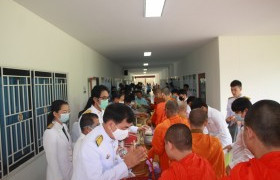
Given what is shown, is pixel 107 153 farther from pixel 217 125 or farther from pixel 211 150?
pixel 217 125

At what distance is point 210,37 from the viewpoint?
723 centimetres

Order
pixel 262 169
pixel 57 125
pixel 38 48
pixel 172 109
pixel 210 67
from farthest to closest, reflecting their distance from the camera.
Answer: pixel 210 67, pixel 38 48, pixel 172 109, pixel 57 125, pixel 262 169

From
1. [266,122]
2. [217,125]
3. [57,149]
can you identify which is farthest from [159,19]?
[266,122]

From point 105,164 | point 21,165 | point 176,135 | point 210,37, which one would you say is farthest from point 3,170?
point 210,37

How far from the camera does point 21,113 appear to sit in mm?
3504

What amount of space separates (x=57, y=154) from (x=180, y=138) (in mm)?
1457

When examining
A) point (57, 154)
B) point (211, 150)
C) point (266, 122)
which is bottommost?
point (57, 154)

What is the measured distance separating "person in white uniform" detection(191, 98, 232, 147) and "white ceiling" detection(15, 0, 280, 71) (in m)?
1.59

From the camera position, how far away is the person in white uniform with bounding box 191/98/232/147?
3.41 metres

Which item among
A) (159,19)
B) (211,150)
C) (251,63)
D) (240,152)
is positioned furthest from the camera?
(251,63)

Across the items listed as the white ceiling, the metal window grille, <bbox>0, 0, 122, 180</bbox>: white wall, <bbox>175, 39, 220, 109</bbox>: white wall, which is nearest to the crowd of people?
the metal window grille

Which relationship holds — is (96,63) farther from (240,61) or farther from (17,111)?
(17,111)

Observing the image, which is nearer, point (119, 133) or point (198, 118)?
point (119, 133)

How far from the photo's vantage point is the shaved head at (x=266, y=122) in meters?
1.25
